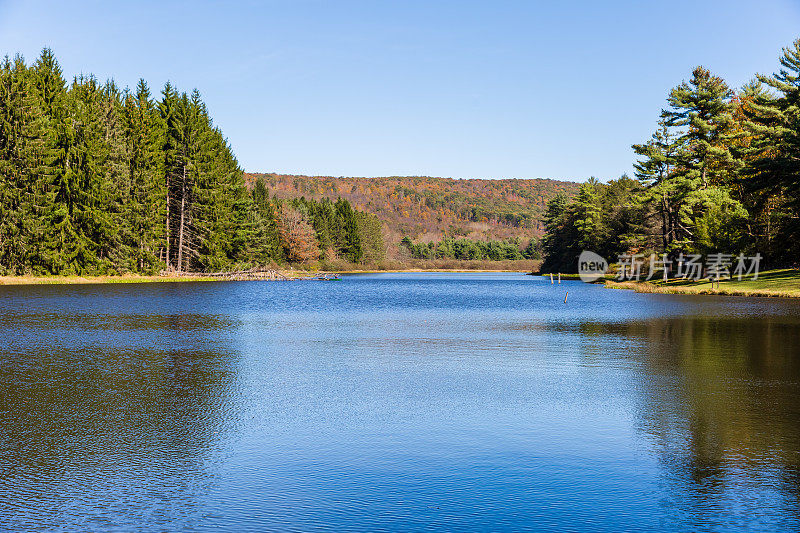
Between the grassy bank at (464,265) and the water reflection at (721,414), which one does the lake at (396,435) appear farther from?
the grassy bank at (464,265)

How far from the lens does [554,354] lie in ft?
60.2

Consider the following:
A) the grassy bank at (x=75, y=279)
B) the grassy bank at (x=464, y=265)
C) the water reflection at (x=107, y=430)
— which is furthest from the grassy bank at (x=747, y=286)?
the grassy bank at (x=464, y=265)

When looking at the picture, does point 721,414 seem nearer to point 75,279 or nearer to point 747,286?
point 747,286

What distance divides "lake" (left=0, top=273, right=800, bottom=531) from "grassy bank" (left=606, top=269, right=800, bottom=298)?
1249 inches

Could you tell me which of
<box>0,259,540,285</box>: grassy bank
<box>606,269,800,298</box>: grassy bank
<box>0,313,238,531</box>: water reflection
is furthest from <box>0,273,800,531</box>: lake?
<box>0,259,540,285</box>: grassy bank

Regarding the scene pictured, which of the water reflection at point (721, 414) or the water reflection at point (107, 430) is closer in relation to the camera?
the water reflection at point (107, 430)

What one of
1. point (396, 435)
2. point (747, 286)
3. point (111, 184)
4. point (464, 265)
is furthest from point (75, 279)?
point (464, 265)

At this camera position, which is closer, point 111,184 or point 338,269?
point 111,184

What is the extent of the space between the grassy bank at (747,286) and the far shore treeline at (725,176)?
2440mm

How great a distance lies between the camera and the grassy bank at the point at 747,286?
Answer: 48.5m

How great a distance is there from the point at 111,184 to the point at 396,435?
208ft

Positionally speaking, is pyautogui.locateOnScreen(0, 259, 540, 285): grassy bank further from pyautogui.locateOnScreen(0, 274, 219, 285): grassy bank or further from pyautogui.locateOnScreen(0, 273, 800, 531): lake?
pyautogui.locateOnScreen(0, 273, 800, 531): lake

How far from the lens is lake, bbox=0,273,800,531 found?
6.36 metres

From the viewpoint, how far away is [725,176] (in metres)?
71.1
